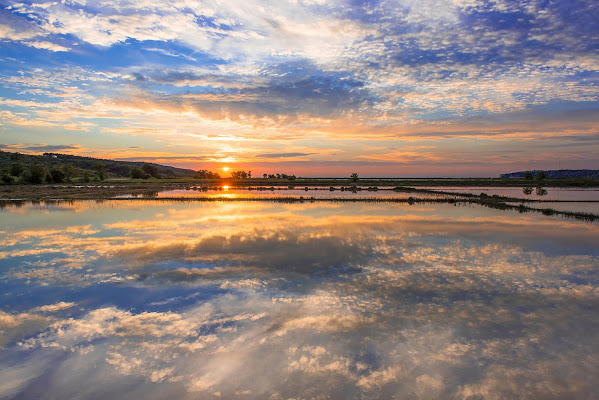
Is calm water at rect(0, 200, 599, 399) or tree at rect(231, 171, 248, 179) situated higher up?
tree at rect(231, 171, 248, 179)

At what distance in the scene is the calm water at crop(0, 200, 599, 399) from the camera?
6.07 m

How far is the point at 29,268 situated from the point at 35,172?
254 ft

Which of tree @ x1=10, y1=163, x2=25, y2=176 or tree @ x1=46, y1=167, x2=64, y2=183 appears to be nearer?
tree @ x1=10, y1=163, x2=25, y2=176

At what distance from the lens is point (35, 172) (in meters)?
72.1

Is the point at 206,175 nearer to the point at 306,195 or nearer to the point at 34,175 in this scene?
the point at 34,175

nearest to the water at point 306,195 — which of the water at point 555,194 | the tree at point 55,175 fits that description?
the water at point 555,194

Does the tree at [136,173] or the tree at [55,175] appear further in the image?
the tree at [136,173]

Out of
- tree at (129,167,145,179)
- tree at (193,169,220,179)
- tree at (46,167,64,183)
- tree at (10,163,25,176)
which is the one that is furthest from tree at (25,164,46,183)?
tree at (193,169,220,179)

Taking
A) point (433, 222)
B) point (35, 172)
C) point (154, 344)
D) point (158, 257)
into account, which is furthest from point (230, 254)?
point (35, 172)

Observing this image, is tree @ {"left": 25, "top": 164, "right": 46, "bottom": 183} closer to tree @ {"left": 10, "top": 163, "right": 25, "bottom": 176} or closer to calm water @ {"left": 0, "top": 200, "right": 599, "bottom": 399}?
tree @ {"left": 10, "top": 163, "right": 25, "bottom": 176}

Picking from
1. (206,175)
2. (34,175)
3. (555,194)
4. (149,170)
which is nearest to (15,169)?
(34,175)

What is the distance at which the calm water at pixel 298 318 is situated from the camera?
19.9ft

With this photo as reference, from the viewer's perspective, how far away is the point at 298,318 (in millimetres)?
8516

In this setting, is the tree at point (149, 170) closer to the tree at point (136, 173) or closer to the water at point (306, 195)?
the tree at point (136, 173)
